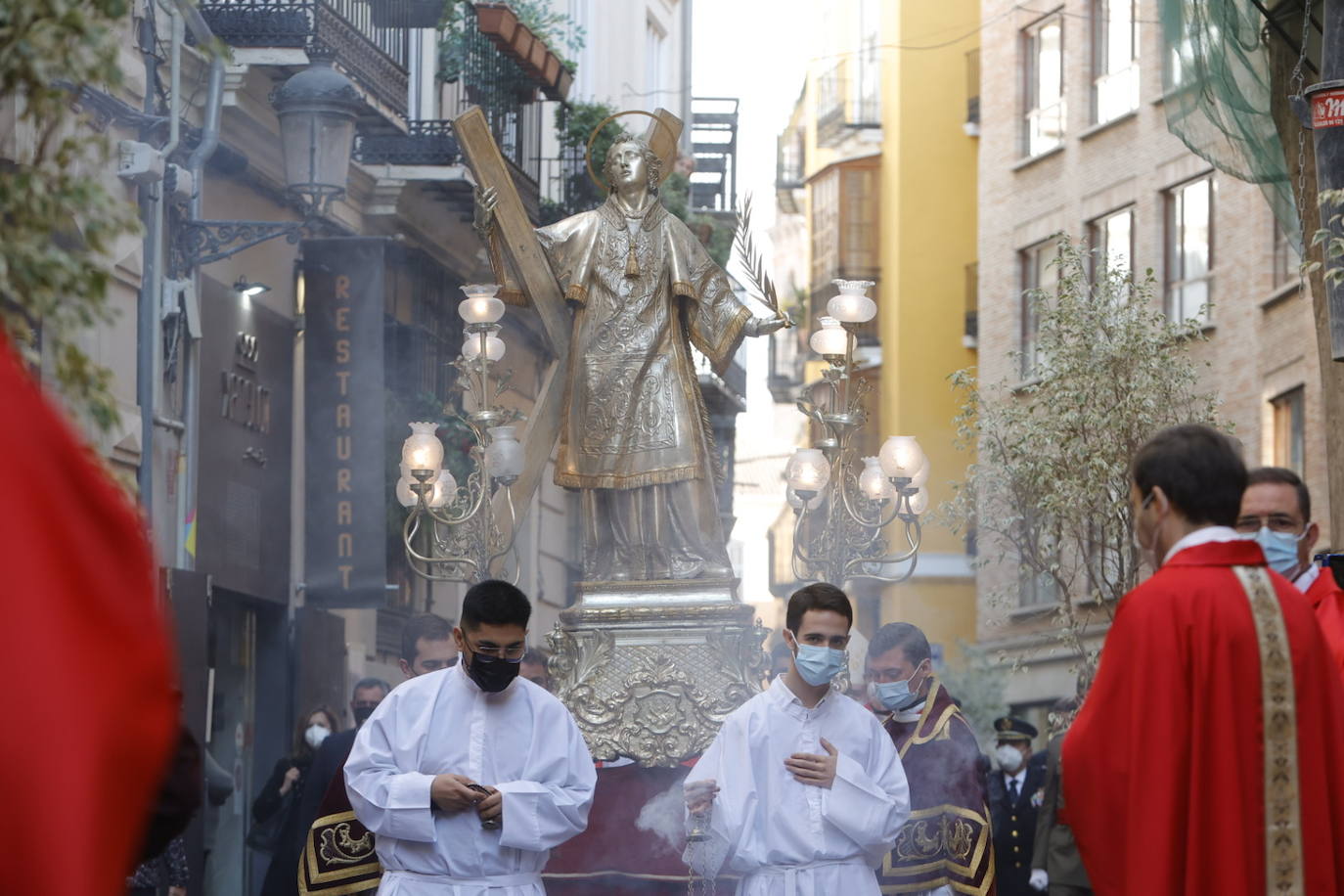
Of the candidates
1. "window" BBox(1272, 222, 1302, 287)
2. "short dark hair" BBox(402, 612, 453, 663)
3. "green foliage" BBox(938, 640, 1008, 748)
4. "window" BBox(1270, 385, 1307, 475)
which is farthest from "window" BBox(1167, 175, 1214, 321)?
"short dark hair" BBox(402, 612, 453, 663)

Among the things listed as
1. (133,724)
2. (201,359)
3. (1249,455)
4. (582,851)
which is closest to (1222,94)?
(582,851)

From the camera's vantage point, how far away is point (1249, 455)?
78.2 feet

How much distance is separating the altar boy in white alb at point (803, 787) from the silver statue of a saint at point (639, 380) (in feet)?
10.5

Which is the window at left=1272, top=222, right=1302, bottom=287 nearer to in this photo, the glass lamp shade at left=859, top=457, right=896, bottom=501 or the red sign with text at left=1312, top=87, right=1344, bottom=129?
the glass lamp shade at left=859, top=457, right=896, bottom=501

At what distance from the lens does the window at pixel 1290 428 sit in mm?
22734

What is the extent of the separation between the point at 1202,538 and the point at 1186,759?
430mm

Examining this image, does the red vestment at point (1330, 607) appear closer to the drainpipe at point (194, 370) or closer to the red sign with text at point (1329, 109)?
the red sign with text at point (1329, 109)

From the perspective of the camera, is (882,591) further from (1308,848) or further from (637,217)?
(1308,848)

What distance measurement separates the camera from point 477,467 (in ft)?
39.9

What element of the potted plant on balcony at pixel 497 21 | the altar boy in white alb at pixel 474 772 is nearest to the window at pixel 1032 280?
the potted plant on balcony at pixel 497 21

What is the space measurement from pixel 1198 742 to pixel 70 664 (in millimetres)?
2916

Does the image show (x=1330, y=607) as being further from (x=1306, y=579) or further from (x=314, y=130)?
(x=314, y=130)

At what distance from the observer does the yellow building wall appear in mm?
35938

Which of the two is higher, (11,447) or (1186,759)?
(11,447)
